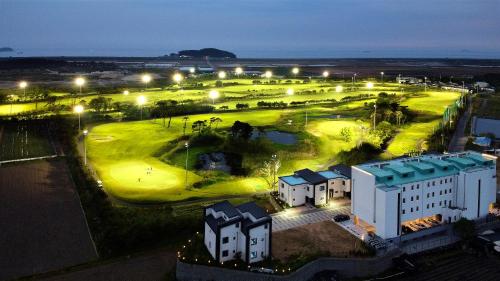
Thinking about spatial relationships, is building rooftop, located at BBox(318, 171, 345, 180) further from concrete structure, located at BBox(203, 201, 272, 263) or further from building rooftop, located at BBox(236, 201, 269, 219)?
concrete structure, located at BBox(203, 201, 272, 263)

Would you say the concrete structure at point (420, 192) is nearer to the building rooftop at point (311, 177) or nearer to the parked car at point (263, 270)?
the building rooftop at point (311, 177)

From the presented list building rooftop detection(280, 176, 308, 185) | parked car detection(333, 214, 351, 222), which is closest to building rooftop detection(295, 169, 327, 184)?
building rooftop detection(280, 176, 308, 185)

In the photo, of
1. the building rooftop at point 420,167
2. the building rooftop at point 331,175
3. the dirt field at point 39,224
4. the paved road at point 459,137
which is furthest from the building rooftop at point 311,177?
the paved road at point 459,137

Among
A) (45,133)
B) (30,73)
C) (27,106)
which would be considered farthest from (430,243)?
(30,73)

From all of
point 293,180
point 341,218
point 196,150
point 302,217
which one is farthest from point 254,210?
point 196,150

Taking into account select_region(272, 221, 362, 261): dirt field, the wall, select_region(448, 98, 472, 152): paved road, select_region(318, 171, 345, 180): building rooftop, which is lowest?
the wall
